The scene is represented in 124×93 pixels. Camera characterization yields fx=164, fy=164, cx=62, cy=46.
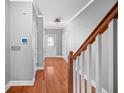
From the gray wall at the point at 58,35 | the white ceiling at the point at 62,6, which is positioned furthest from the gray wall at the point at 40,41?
the gray wall at the point at 58,35

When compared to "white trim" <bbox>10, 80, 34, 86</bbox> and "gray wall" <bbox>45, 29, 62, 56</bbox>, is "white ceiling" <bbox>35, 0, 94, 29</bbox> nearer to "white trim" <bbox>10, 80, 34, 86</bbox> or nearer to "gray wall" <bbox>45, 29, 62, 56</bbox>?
"white trim" <bbox>10, 80, 34, 86</bbox>

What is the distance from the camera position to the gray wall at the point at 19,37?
5.02 metres

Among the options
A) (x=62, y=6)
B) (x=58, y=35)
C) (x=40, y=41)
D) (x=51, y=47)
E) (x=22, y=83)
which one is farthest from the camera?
(x=51, y=47)

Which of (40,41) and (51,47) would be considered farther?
(51,47)

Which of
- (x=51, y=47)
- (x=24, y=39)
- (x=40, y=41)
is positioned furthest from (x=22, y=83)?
(x=51, y=47)

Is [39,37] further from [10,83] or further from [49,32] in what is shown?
[49,32]

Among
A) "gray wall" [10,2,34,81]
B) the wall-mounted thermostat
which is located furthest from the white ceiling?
the wall-mounted thermostat

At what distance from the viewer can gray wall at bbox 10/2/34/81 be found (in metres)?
5.02

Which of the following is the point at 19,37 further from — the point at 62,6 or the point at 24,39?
the point at 62,6

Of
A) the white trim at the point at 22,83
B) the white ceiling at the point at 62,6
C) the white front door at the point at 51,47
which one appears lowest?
the white trim at the point at 22,83

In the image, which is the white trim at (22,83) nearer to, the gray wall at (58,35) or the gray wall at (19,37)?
the gray wall at (19,37)

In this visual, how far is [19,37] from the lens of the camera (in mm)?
5043
